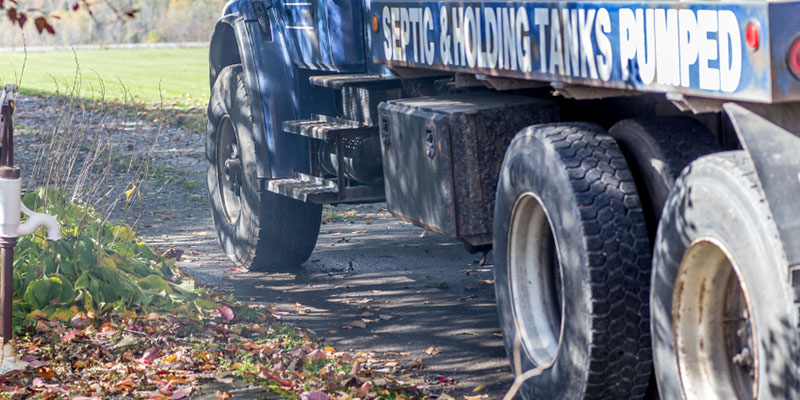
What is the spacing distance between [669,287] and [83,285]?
321cm

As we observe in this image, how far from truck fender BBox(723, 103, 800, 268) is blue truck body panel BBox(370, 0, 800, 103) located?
0.09 metres

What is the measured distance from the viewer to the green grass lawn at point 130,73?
21172mm

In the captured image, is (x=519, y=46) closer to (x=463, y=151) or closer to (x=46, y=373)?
(x=463, y=151)

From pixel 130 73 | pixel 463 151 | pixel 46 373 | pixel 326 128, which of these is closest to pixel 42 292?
pixel 46 373

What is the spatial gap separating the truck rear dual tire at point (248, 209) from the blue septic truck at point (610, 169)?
1.24 meters

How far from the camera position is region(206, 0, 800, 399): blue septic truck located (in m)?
2.80

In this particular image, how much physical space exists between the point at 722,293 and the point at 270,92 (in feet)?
13.2

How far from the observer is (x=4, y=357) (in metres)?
4.69

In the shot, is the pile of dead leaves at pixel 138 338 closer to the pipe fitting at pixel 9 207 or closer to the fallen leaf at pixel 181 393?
the fallen leaf at pixel 181 393

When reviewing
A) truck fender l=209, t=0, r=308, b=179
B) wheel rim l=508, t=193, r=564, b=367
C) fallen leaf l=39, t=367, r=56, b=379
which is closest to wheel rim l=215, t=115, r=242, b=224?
truck fender l=209, t=0, r=308, b=179

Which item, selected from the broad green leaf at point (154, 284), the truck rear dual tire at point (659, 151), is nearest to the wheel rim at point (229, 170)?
the broad green leaf at point (154, 284)

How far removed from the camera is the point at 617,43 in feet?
11.1

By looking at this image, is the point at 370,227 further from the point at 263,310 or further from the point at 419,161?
the point at 419,161

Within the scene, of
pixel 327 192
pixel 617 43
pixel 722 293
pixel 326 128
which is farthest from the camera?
pixel 327 192
